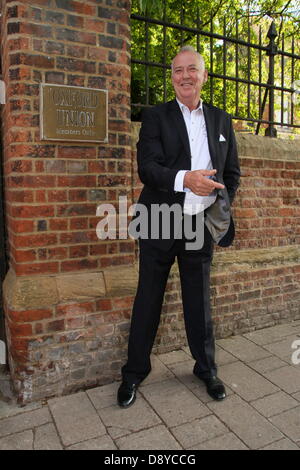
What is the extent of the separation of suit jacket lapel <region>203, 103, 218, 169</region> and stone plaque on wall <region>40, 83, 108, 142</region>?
67 centimetres

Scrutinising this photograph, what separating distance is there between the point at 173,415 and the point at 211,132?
1772 millimetres

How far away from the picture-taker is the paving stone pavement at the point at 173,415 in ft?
6.93

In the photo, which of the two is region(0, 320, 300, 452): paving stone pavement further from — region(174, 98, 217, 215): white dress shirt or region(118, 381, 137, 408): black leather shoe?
region(174, 98, 217, 215): white dress shirt

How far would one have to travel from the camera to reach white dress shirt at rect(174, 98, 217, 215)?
2.47 meters

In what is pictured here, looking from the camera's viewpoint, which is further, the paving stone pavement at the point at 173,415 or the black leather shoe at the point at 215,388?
the black leather shoe at the point at 215,388

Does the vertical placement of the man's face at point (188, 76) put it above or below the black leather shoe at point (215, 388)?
above

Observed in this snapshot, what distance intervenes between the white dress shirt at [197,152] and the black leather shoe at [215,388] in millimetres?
1138

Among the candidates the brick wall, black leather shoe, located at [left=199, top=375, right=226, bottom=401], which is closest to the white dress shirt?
the brick wall

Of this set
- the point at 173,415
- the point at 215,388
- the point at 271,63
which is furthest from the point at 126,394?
the point at 271,63

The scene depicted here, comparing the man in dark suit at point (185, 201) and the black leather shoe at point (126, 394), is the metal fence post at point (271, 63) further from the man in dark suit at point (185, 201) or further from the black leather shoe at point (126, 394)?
the black leather shoe at point (126, 394)

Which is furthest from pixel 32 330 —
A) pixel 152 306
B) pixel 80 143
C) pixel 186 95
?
pixel 186 95

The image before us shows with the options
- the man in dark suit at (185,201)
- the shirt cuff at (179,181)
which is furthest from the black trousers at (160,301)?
the shirt cuff at (179,181)
